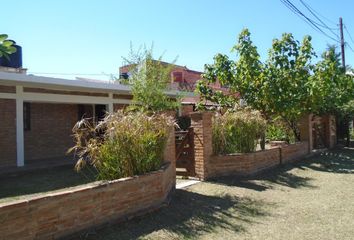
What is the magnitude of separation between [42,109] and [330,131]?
42.8 ft

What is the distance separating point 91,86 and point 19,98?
2.49 metres

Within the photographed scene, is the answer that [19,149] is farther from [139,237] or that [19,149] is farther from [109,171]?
[139,237]

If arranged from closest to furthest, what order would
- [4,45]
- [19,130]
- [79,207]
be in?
[4,45] < [79,207] < [19,130]

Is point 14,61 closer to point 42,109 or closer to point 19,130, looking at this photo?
point 42,109

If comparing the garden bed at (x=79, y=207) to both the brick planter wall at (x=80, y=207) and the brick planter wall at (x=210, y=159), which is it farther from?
the brick planter wall at (x=210, y=159)

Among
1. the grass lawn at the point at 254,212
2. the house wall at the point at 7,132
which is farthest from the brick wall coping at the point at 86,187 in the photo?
the house wall at the point at 7,132

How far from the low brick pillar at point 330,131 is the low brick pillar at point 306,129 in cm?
323

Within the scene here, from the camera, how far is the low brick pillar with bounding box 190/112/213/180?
31.4 ft

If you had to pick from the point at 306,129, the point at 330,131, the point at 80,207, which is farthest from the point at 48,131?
the point at 330,131

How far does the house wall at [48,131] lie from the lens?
14.7m

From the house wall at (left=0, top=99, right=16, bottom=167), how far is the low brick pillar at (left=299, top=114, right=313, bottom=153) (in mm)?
10578

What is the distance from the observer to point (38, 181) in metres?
9.76

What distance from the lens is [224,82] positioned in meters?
14.3

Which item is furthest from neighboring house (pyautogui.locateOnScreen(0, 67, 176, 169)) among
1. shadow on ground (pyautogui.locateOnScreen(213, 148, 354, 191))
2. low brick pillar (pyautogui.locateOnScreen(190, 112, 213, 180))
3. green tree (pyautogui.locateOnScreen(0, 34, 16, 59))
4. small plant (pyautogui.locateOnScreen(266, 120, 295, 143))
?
green tree (pyautogui.locateOnScreen(0, 34, 16, 59))
